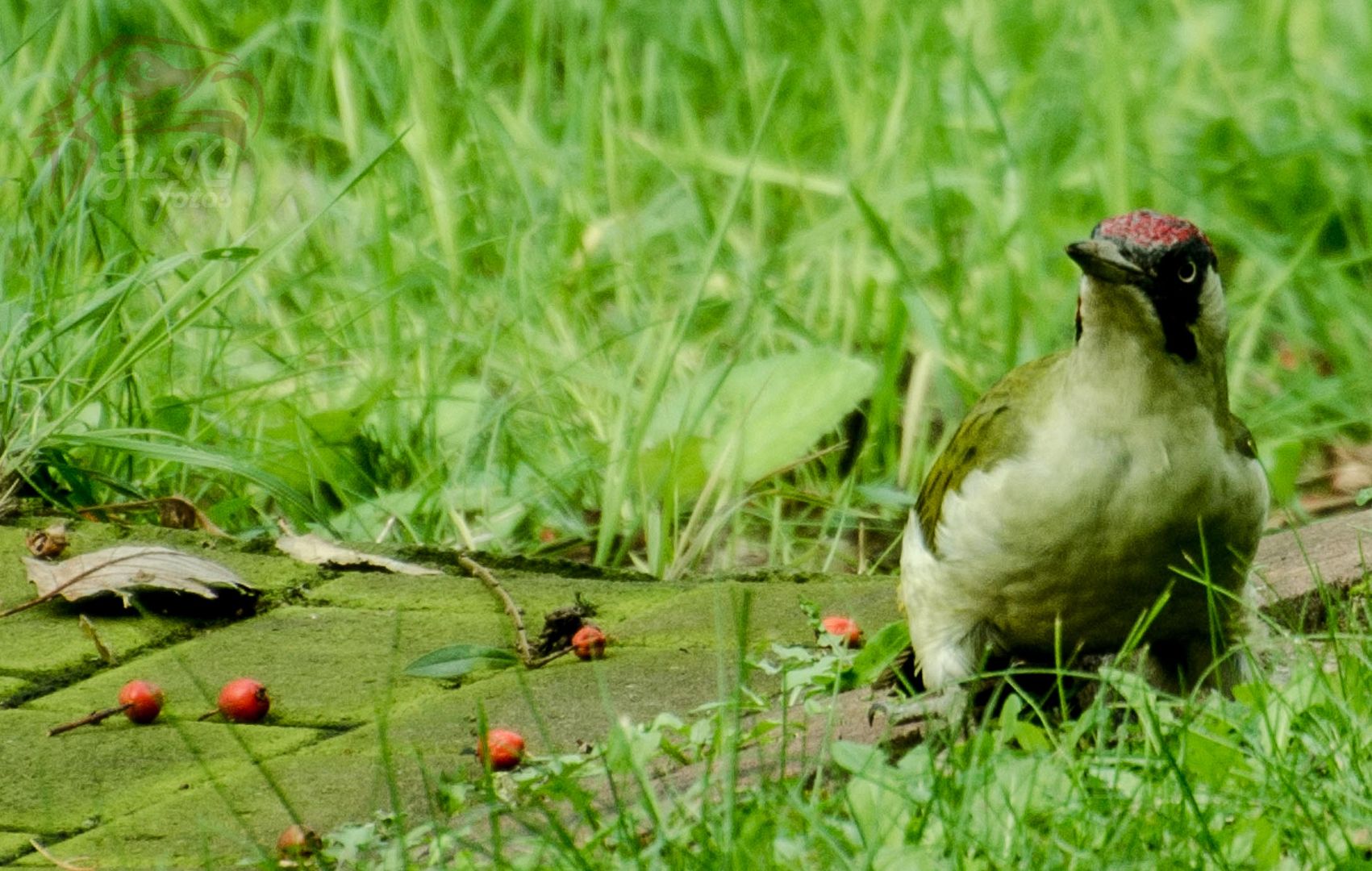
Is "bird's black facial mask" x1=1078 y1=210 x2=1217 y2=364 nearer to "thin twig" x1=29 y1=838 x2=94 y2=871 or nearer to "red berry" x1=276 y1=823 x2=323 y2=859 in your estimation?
"red berry" x1=276 y1=823 x2=323 y2=859

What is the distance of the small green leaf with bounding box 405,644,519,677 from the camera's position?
278cm

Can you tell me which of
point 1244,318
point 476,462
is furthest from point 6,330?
point 1244,318

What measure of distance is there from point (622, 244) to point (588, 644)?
2.40 m

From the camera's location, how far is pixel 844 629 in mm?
2998

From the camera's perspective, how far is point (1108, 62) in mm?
5402

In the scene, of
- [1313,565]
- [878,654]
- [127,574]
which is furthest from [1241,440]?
[127,574]

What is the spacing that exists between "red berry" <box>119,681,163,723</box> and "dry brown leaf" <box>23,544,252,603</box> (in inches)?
14.6

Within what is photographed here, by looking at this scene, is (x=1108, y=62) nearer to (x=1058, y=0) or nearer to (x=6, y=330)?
(x=1058, y=0)

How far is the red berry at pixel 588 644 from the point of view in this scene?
2.89 metres

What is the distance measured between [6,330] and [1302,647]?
2.23 m

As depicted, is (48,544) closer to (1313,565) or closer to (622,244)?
(1313,565)

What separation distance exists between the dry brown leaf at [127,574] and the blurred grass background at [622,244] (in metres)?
0.26

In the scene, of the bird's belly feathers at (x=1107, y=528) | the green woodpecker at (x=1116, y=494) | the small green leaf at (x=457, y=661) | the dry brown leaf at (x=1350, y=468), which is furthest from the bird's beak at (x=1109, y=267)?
the dry brown leaf at (x=1350, y=468)

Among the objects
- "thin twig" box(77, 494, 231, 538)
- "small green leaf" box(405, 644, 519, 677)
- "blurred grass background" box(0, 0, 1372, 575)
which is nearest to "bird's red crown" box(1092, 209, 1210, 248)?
"small green leaf" box(405, 644, 519, 677)
